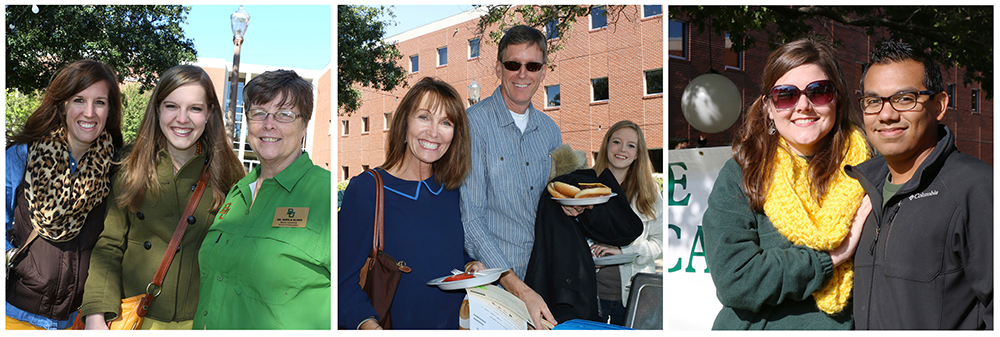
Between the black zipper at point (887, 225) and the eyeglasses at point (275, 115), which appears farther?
the eyeglasses at point (275, 115)

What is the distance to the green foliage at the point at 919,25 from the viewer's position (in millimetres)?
4770

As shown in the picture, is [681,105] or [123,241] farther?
[681,105]

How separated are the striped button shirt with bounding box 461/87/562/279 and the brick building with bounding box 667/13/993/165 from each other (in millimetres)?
821

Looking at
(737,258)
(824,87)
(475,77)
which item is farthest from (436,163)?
(824,87)

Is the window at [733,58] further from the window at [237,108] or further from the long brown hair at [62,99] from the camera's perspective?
the long brown hair at [62,99]

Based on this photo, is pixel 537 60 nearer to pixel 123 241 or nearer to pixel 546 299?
pixel 546 299

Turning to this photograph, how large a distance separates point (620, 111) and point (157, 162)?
2326 mm

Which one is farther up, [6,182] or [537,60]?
[537,60]

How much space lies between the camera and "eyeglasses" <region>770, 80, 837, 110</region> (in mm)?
2414

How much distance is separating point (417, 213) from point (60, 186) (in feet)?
5.41

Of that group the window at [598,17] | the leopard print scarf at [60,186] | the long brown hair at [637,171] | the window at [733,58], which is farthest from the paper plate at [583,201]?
the window at [733,58]

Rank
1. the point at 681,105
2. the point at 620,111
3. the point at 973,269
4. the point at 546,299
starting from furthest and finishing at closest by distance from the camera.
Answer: the point at 681,105
the point at 620,111
the point at 546,299
the point at 973,269

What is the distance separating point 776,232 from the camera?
7.93 ft

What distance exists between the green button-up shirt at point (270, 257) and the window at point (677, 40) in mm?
2978
